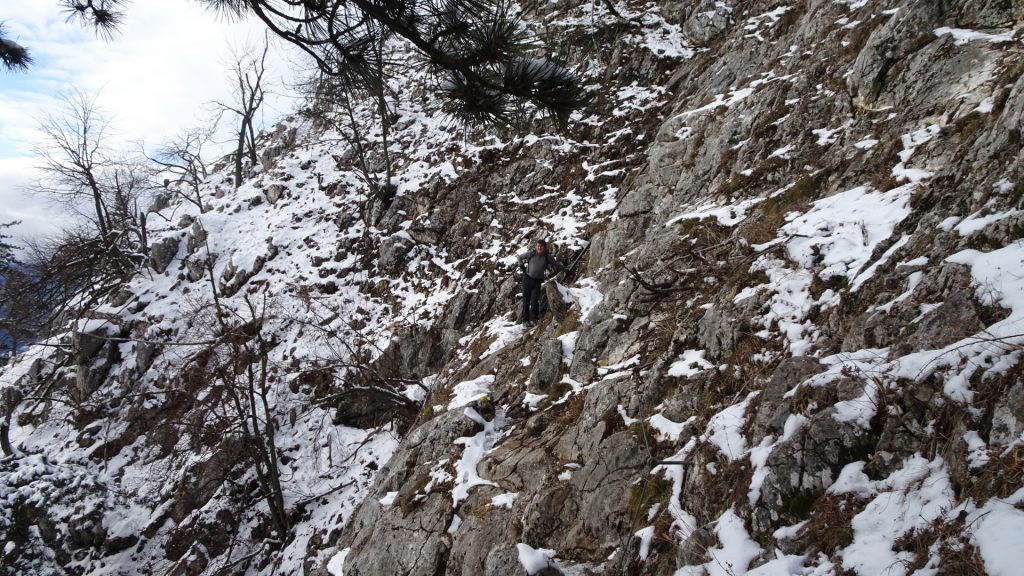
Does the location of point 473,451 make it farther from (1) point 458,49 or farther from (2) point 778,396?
(1) point 458,49

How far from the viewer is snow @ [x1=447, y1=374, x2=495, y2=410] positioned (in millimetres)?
7568

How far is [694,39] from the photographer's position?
591 inches

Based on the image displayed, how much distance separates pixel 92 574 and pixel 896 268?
1542cm

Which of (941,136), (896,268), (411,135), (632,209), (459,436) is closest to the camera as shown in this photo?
(896,268)

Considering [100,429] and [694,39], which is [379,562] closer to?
[100,429]

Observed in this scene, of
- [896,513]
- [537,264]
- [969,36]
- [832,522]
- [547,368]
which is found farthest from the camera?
[537,264]

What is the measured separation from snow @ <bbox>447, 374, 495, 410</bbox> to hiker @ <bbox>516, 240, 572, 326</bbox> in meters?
1.52

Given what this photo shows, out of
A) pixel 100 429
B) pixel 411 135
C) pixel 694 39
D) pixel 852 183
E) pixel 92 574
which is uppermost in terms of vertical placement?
pixel 411 135

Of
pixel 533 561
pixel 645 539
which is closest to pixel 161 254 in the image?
pixel 533 561

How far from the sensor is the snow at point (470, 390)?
757 cm

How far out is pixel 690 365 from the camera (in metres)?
4.93

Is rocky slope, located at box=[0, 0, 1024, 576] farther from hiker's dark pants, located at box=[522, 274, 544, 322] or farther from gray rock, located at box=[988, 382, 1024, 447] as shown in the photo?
hiker's dark pants, located at box=[522, 274, 544, 322]

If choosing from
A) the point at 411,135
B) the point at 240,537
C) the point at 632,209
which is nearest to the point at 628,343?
the point at 632,209

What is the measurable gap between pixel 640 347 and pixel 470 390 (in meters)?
3.29
